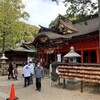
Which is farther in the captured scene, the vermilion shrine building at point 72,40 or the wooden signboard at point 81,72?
the vermilion shrine building at point 72,40

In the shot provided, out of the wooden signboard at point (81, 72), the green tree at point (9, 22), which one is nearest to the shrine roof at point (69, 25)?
the green tree at point (9, 22)

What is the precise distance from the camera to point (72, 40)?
25.6 m

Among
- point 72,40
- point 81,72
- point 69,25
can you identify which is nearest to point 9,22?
point 69,25

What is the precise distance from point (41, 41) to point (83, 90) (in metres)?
15.0

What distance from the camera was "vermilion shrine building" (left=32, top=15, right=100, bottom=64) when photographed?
23594 mm

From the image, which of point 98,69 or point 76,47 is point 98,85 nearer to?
point 98,69

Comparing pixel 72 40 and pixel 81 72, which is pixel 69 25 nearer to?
pixel 72 40

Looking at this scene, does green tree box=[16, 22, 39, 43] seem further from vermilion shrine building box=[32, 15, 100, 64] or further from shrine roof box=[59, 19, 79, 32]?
shrine roof box=[59, 19, 79, 32]

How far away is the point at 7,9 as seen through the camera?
33.6 m

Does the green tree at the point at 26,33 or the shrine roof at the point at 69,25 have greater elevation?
the green tree at the point at 26,33

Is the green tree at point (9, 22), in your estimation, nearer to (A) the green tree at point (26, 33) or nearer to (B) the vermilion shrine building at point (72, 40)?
(A) the green tree at point (26, 33)

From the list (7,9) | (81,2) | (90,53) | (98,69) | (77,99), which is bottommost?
(77,99)

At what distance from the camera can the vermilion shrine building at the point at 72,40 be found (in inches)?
929

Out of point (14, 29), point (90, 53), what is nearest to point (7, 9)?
point (14, 29)
